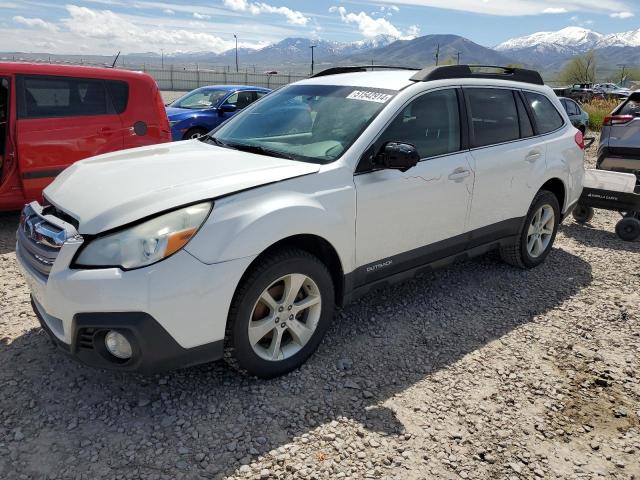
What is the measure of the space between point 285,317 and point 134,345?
87 centimetres

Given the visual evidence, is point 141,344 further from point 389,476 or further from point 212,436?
point 389,476

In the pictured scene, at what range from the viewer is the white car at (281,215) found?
250 cm

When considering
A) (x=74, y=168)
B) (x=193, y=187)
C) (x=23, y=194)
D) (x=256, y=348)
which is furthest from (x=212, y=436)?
(x=23, y=194)

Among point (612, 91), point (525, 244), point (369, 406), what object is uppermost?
point (612, 91)

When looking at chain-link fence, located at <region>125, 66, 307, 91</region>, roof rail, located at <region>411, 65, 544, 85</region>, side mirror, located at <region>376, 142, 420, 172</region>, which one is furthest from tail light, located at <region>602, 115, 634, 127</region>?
chain-link fence, located at <region>125, 66, 307, 91</region>

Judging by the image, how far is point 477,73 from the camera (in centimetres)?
430

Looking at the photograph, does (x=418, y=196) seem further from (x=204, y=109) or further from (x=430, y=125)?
(x=204, y=109)

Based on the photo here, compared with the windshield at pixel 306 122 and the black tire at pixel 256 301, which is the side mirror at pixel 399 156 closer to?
the windshield at pixel 306 122

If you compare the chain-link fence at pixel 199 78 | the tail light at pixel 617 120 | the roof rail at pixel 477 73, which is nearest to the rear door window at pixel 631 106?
the tail light at pixel 617 120

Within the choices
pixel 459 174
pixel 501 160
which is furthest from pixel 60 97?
pixel 501 160

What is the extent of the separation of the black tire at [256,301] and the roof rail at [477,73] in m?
1.66

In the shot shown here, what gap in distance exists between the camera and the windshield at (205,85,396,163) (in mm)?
3367

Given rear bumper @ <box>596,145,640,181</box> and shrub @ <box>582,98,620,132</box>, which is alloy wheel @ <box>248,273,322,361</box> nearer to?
rear bumper @ <box>596,145,640,181</box>

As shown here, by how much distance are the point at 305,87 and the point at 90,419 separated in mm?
2780
